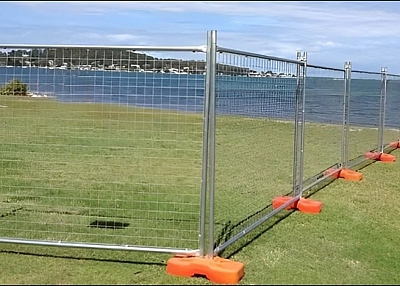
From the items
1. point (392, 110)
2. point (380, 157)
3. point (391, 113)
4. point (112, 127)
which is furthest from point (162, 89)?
point (392, 110)

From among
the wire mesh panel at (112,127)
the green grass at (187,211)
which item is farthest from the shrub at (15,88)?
the green grass at (187,211)

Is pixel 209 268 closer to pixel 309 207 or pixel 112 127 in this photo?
pixel 309 207

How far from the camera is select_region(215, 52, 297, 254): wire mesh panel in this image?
5578 mm

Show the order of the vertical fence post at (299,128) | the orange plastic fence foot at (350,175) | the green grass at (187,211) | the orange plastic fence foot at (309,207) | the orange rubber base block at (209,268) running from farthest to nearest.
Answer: the orange plastic fence foot at (350,175), the vertical fence post at (299,128), the orange plastic fence foot at (309,207), the green grass at (187,211), the orange rubber base block at (209,268)

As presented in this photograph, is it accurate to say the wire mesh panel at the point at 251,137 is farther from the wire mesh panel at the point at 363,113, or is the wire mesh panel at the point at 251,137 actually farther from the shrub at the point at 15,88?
the wire mesh panel at the point at 363,113

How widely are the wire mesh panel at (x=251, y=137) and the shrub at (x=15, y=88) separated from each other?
92.5 inches

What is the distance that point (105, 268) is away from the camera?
5020 millimetres

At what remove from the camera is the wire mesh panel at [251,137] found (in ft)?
18.3

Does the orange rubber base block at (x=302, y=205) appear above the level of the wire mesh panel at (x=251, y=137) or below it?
below

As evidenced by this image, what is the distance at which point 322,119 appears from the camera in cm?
951

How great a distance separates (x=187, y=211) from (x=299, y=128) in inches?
74.4

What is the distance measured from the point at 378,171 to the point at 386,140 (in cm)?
321

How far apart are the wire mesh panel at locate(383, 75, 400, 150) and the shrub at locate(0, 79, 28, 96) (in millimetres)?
9385

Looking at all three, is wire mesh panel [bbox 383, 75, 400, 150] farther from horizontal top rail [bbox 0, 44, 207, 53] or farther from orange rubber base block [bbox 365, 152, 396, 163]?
horizontal top rail [bbox 0, 44, 207, 53]
